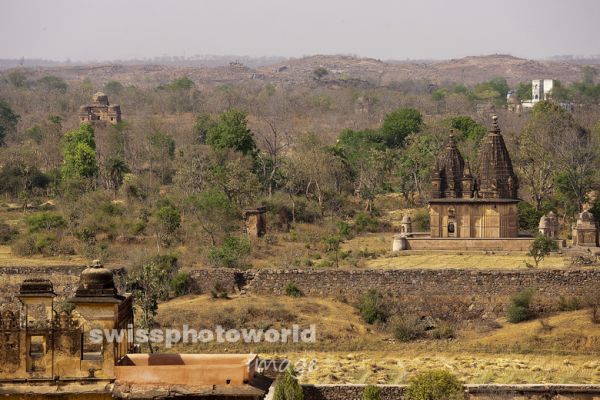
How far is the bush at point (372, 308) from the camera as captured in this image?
32.8m

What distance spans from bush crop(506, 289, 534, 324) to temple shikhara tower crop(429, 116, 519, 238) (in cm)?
836

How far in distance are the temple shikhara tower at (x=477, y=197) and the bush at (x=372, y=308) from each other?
337 inches

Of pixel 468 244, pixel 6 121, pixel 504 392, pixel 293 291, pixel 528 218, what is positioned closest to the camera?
pixel 504 392

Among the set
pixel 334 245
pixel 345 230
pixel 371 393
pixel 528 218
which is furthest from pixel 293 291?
pixel 528 218

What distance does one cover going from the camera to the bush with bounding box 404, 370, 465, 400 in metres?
23.9

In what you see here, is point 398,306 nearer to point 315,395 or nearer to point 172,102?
point 315,395

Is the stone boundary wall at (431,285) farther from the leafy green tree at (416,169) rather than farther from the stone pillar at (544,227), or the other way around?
the leafy green tree at (416,169)

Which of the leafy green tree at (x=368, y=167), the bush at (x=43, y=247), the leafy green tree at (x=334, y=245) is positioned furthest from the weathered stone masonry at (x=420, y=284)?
the leafy green tree at (x=368, y=167)

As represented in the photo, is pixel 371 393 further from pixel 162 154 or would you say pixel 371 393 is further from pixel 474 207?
pixel 162 154

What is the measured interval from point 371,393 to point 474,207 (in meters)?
18.5

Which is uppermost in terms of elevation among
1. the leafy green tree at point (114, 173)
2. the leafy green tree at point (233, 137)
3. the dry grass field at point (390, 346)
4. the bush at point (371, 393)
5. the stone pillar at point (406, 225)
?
the leafy green tree at point (233, 137)

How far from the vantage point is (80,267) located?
3616 cm

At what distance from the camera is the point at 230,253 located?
37.9 m

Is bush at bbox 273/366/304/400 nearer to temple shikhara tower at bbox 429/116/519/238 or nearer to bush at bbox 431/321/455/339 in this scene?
bush at bbox 431/321/455/339
